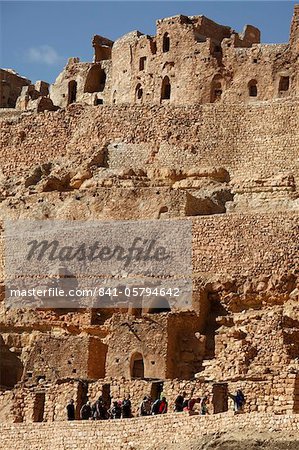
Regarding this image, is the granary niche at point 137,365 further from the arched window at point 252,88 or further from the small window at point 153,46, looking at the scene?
the small window at point 153,46

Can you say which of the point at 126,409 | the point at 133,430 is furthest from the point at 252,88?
the point at 133,430

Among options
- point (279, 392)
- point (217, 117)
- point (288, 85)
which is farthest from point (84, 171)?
point (279, 392)

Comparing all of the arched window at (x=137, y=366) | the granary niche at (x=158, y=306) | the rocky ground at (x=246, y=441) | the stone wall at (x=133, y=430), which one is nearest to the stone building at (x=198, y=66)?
the granary niche at (x=158, y=306)

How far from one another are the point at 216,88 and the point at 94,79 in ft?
34.1

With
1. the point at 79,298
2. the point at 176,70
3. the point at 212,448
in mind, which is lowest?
the point at 212,448

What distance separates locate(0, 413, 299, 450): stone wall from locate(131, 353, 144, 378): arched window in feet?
19.1

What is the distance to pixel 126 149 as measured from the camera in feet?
175

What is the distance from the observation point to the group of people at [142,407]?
103 ft

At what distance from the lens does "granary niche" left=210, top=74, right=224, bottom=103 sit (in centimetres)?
5538

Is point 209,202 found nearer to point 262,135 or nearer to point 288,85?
point 262,135

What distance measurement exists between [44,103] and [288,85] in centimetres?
1185

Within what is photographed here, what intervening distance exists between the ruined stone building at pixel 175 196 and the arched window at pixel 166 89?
10cm

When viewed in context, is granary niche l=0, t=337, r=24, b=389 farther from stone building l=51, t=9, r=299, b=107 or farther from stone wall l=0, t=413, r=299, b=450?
stone building l=51, t=9, r=299, b=107

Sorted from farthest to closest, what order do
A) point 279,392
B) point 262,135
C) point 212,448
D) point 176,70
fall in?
point 176,70 → point 262,135 → point 279,392 → point 212,448
